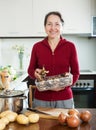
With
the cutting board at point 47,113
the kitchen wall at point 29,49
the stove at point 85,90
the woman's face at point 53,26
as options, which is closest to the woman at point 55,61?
the woman's face at point 53,26

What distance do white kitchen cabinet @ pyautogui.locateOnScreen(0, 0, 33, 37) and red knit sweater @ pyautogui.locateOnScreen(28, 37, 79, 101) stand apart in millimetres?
1688

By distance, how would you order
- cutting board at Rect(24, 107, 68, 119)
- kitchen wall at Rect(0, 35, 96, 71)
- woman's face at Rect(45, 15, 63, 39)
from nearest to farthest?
cutting board at Rect(24, 107, 68, 119), woman's face at Rect(45, 15, 63, 39), kitchen wall at Rect(0, 35, 96, 71)

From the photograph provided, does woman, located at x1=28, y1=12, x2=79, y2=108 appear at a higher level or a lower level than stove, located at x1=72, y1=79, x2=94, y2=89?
higher

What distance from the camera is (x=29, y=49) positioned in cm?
377

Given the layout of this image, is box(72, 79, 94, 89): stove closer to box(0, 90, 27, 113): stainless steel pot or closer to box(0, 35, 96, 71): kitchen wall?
box(0, 35, 96, 71): kitchen wall

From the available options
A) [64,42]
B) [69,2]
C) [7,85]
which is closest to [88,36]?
[69,2]

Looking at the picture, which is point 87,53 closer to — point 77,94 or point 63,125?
point 77,94

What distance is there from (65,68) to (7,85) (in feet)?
1.47

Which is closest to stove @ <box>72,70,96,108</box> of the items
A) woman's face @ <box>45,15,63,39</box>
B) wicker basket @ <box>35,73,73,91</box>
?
woman's face @ <box>45,15,63,39</box>

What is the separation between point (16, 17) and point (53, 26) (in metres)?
1.78

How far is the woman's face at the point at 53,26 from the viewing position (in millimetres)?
1765

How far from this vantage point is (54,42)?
1.85 m

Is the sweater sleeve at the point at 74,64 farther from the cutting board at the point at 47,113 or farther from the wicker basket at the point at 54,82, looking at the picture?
the cutting board at the point at 47,113

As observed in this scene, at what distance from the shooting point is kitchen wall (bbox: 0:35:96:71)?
147 inches
